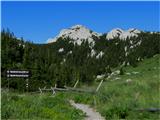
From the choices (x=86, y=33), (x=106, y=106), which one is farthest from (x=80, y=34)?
(x=106, y=106)

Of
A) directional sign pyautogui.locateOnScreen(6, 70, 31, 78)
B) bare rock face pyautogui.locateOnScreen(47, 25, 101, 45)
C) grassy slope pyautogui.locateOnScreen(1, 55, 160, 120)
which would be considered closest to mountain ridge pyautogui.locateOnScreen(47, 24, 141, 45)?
bare rock face pyautogui.locateOnScreen(47, 25, 101, 45)

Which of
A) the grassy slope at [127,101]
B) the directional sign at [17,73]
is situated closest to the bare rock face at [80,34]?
the directional sign at [17,73]

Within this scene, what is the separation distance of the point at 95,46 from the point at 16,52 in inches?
3973

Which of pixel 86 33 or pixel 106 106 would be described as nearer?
pixel 106 106

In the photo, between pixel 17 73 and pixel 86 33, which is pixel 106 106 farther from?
pixel 86 33

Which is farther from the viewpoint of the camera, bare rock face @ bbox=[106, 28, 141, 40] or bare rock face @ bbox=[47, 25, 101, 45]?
bare rock face @ bbox=[47, 25, 101, 45]

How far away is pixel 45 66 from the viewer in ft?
175

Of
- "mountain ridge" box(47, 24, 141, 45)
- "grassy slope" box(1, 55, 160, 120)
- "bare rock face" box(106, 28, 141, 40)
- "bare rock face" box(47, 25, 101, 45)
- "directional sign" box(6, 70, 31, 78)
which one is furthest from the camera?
"bare rock face" box(47, 25, 101, 45)

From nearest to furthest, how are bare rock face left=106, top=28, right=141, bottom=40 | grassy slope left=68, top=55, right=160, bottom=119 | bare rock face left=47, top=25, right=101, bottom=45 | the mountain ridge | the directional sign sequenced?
grassy slope left=68, top=55, right=160, bottom=119
the directional sign
bare rock face left=106, top=28, right=141, bottom=40
the mountain ridge
bare rock face left=47, top=25, right=101, bottom=45

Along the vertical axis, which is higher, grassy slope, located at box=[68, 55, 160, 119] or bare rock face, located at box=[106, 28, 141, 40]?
bare rock face, located at box=[106, 28, 141, 40]

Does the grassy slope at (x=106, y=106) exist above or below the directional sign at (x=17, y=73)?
below

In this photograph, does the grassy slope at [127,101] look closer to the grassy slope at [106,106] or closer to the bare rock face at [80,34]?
the grassy slope at [106,106]

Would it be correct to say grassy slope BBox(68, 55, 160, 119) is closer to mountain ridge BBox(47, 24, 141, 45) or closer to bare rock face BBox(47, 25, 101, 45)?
mountain ridge BBox(47, 24, 141, 45)

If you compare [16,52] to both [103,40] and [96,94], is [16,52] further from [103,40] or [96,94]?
[103,40]
